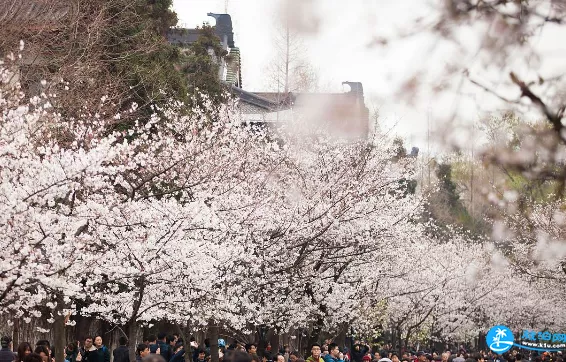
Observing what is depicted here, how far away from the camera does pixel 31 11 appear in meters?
22.8

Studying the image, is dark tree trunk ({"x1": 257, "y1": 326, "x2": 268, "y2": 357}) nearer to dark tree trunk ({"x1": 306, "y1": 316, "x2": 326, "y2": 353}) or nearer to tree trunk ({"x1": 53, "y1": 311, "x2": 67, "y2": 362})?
dark tree trunk ({"x1": 306, "y1": 316, "x2": 326, "y2": 353})

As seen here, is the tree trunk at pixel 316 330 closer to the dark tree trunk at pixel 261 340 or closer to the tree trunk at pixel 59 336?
the dark tree trunk at pixel 261 340

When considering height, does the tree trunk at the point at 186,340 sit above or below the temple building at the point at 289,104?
below

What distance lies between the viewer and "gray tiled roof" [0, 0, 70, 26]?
20750 mm

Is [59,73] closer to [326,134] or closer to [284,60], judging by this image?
[326,134]

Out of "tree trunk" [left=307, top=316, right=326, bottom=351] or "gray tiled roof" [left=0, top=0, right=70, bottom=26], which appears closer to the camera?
"gray tiled roof" [left=0, top=0, right=70, bottom=26]

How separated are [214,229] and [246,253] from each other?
1.51 metres

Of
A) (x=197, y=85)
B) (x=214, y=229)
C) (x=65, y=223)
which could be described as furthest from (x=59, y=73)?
(x=197, y=85)

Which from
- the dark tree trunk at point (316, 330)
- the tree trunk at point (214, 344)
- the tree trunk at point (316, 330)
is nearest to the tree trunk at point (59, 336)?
the tree trunk at point (214, 344)

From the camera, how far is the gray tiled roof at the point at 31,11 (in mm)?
20750

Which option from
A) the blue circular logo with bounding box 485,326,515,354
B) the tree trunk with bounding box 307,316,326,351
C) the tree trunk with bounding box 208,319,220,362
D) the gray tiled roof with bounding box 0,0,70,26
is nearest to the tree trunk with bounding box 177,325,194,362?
the tree trunk with bounding box 208,319,220,362

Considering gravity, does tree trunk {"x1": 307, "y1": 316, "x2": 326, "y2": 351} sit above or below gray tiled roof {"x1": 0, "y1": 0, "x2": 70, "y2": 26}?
below

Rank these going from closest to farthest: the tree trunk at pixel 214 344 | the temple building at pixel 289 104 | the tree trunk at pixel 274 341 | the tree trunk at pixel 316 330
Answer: the tree trunk at pixel 214 344, the temple building at pixel 289 104, the tree trunk at pixel 274 341, the tree trunk at pixel 316 330

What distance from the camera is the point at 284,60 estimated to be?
30.3m
